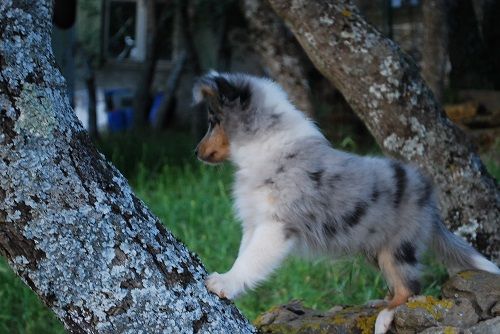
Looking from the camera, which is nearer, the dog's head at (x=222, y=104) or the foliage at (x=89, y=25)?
the dog's head at (x=222, y=104)

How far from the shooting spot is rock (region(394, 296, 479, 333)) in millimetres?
2916

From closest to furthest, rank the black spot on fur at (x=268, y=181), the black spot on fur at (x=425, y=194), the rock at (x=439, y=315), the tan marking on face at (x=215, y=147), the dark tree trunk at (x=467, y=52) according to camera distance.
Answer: the rock at (x=439, y=315) < the black spot on fur at (x=268, y=181) < the black spot on fur at (x=425, y=194) < the tan marking on face at (x=215, y=147) < the dark tree trunk at (x=467, y=52)

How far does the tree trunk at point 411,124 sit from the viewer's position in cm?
433

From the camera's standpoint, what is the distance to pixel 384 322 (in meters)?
3.02

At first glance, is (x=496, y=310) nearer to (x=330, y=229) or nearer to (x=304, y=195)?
(x=330, y=229)

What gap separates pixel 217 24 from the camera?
15.0 meters

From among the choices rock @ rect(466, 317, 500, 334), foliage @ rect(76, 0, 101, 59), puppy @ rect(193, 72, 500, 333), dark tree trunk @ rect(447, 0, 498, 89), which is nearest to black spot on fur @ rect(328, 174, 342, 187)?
puppy @ rect(193, 72, 500, 333)

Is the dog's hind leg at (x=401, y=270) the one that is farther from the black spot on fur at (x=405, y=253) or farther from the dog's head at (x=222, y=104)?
the dog's head at (x=222, y=104)

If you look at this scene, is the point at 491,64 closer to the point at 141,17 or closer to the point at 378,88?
the point at 378,88

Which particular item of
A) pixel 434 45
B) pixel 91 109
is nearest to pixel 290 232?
pixel 434 45

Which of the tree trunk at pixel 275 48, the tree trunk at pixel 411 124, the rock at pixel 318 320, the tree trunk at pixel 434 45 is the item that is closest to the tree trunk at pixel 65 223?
the rock at pixel 318 320

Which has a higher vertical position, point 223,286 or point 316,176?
point 316,176

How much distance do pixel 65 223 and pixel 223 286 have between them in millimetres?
594

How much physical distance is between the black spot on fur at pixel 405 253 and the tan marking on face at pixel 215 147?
796mm
